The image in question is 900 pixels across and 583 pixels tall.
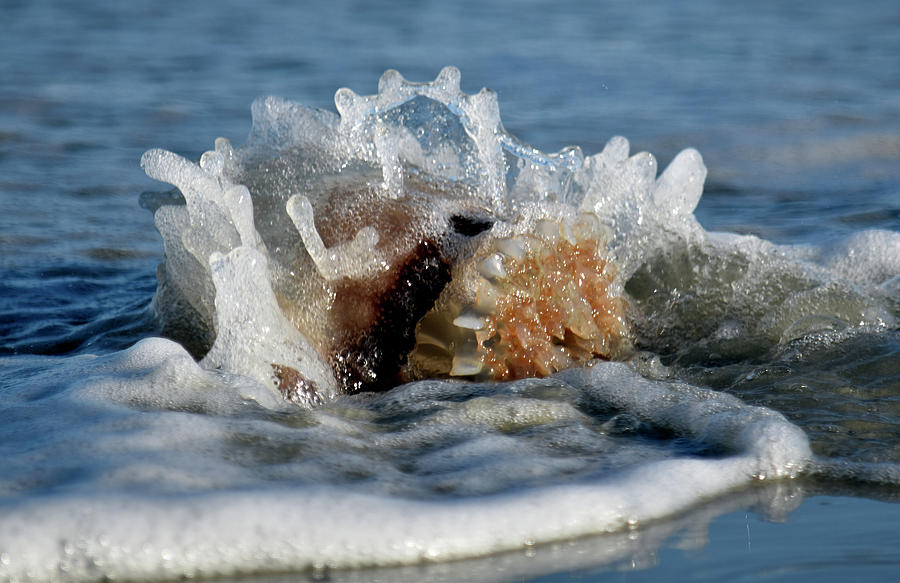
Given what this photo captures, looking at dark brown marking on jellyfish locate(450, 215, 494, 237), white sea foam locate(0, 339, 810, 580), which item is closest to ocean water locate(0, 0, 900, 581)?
white sea foam locate(0, 339, 810, 580)

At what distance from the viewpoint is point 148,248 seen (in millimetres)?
3637

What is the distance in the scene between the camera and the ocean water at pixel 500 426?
1448 millimetres

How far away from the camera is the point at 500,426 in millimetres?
1931

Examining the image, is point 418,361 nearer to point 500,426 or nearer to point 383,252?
point 383,252

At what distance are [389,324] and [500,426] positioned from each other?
0.40 meters

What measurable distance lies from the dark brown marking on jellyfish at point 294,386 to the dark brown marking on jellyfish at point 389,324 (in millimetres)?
99

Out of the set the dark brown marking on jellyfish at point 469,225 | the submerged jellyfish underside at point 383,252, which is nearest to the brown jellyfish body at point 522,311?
the submerged jellyfish underside at point 383,252

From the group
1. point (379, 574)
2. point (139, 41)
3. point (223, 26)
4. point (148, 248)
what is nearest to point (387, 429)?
point (379, 574)

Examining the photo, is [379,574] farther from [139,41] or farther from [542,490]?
[139,41]

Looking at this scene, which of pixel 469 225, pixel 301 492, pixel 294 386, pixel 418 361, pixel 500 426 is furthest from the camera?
pixel 469 225

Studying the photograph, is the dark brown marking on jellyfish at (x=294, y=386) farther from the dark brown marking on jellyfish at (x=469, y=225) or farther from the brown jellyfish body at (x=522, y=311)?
the dark brown marking on jellyfish at (x=469, y=225)

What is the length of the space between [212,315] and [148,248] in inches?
53.9

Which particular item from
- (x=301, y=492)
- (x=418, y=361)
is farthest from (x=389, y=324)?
(x=301, y=492)

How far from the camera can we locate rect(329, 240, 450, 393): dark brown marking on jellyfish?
7.25 feet
